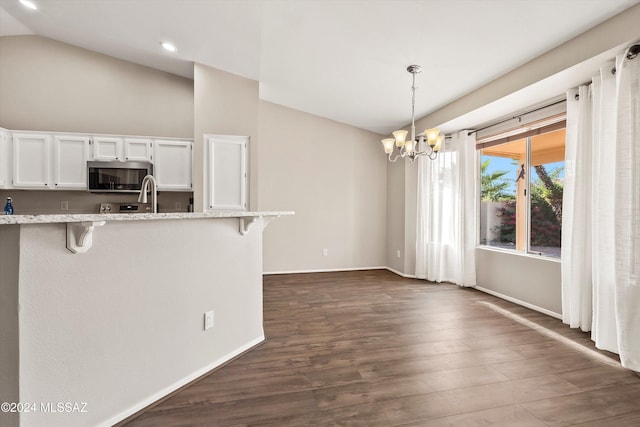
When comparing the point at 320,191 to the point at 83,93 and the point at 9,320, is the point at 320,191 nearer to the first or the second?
the point at 83,93

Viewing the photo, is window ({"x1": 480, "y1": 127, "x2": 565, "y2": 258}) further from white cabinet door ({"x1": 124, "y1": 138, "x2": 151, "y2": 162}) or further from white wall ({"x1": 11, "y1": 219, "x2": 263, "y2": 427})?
white cabinet door ({"x1": 124, "y1": 138, "x2": 151, "y2": 162})

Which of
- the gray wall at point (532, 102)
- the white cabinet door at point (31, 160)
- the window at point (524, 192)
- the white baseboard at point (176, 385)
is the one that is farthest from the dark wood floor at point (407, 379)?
the white cabinet door at point (31, 160)

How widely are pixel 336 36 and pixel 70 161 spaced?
12.6 feet

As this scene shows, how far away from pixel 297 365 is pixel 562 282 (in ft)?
9.46

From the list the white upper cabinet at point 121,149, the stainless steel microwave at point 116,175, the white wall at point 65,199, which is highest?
the white upper cabinet at point 121,149

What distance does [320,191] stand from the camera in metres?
5.62

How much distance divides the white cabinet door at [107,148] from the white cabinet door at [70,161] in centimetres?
11

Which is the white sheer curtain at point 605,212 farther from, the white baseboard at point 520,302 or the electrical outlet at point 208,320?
the electrical outlet at point 208,320

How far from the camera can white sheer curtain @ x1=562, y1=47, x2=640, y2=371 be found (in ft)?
7.34

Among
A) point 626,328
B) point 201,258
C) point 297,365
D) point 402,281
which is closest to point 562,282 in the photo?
point 626,328

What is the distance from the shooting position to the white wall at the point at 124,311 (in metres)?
1.31

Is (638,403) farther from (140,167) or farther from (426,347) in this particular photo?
(140,167)

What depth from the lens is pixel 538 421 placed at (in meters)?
1.66

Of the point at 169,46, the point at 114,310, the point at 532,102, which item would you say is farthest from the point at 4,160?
the point at 532,102
